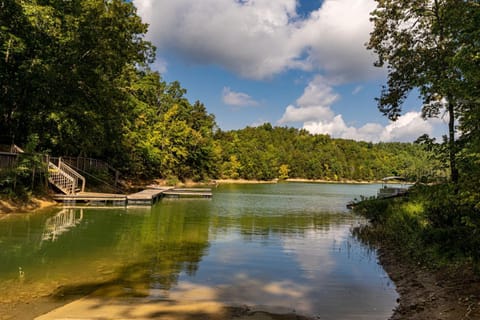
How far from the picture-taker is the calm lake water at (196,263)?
24.5 feet

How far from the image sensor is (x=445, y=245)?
9383 mm

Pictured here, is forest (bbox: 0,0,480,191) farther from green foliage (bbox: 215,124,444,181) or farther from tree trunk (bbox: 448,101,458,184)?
green foliage (bbox: 215,124,444,181)

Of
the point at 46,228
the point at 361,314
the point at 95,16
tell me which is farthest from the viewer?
the point at 95,16

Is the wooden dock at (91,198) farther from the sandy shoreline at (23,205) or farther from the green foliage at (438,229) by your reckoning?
the green foliage at (438,229)

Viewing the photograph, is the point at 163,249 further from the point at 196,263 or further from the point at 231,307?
the point at 231,307

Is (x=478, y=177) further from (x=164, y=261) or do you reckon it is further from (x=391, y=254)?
(x=164, y=261)

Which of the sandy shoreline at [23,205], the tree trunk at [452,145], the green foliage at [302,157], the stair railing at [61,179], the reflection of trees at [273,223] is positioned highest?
the green foliage at [302,157]

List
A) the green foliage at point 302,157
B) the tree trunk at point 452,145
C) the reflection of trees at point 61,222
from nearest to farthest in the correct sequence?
the tree trunk at point 452,145, the reflection of trees at point 61,222, the green foliage at point 302,157

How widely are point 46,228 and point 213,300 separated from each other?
10470mm

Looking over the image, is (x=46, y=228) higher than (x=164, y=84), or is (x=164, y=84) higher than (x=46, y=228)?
(x=164, y=84)

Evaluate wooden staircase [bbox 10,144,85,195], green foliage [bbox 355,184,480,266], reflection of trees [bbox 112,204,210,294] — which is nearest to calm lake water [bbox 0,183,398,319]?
reflection of trees [bbox 112,204,210,294]

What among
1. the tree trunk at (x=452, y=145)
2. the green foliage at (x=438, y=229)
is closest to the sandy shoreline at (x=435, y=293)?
the green foliage at (x=438, y=229)

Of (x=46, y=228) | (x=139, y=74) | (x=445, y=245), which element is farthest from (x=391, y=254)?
(x=139, y=74)

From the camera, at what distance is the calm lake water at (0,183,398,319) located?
748cm
